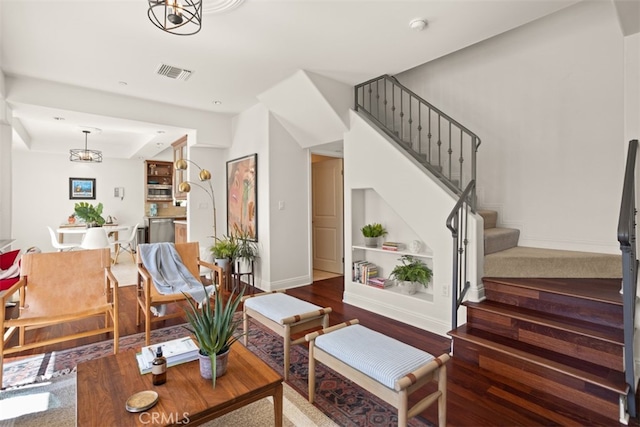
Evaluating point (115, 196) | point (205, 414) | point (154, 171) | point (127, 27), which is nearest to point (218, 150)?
point (127, 27)

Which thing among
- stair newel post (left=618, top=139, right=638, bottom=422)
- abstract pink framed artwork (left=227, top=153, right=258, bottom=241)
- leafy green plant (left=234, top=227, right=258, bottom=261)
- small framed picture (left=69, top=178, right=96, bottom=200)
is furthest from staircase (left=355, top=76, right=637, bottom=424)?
small framed picture (left=69, top=178, right=96, bottom=200)

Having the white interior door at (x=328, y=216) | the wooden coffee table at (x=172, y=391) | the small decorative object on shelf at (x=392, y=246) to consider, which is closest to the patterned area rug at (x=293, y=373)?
the wooden coffee table at (x=172, y=391)

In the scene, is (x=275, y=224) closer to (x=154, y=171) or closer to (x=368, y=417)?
(x=368, y=417)

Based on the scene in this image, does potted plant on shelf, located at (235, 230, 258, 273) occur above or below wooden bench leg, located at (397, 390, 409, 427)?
above

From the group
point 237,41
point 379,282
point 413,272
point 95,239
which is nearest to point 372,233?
point 379,282

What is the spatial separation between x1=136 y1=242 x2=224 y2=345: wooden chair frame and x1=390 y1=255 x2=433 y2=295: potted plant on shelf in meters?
1.99

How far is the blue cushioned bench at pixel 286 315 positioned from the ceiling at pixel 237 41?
7.82ft

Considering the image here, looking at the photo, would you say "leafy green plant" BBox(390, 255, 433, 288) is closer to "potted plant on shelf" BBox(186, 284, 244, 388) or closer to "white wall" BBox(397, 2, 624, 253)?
"white wall" BBox(397, 2, 624, 253)

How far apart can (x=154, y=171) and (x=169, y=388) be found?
8291 mm

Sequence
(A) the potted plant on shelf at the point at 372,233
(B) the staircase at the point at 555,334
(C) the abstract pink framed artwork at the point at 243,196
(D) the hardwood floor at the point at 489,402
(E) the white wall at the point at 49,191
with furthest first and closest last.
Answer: (E) the white wall at the point at 49,191 → (C) the abstract pink framed artwork at the point at 243,196 → (A) the potted plant on shelf at the point at 372,233 → (B) the staircase at the point at 555,334 → (D) the hardwood floor at the point at 489,402

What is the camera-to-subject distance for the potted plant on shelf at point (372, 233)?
160 inches

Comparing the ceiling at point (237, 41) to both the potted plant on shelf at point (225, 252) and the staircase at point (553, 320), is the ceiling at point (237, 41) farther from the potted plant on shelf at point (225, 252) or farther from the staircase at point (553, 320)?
the potted plant on shelf at point (225, 252)

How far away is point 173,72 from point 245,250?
253 cm

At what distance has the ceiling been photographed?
8.21 ft
